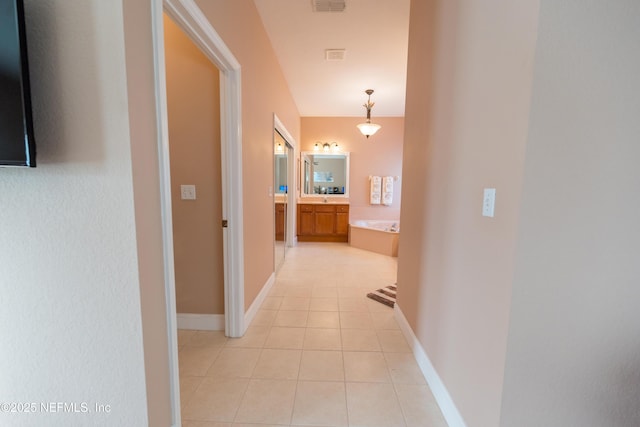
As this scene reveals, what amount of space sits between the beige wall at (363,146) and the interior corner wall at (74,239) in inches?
207

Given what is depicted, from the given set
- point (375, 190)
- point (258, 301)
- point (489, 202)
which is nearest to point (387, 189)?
point (375, 190)

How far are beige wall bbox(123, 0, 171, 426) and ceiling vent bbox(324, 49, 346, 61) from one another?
2.61 m

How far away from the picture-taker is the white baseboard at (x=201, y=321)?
214 cm

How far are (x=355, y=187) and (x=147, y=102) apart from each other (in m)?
5.26

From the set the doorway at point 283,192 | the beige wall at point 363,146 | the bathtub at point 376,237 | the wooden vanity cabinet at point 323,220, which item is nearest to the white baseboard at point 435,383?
the doorway at point 283,192

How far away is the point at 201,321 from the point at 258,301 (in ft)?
1.82

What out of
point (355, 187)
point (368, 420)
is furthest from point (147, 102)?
point (355, 187)

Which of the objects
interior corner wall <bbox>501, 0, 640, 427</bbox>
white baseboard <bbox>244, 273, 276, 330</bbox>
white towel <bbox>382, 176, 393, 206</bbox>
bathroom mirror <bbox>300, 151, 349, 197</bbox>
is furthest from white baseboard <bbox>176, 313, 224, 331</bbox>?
white towel <bbox>382, 176, 393, 206</bbox>

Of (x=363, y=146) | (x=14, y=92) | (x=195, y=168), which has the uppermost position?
(x=363, y=146)

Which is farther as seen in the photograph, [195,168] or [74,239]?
[195,168]

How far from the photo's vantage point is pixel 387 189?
233 inches

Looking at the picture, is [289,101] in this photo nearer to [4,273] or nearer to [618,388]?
[4,273]

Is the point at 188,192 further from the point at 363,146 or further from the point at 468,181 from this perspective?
the point at 363,146

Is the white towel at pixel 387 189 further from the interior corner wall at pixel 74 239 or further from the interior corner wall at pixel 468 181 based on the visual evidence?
the interior corner wall at pixel 74 239
